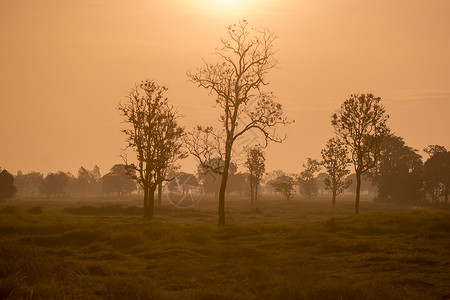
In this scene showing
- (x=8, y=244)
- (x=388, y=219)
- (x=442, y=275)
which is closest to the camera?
(x=442, y=275)

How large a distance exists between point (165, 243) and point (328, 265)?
31.0 ft

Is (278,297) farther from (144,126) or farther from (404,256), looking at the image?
(144,126)

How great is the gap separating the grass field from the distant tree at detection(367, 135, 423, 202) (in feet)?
257

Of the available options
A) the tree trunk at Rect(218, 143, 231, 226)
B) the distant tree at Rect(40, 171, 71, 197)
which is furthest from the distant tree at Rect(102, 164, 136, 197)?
the tree trunk at Rect(218, 143, 231, 226)

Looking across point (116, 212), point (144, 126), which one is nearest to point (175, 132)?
point (144, 126)

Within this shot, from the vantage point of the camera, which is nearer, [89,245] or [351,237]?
[89,245]

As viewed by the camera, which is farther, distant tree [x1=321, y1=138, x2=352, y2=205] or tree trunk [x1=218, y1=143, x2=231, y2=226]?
distant tree [x1=321, y1=138, x2=352, y2=205]

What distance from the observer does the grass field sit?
1194 centimetres

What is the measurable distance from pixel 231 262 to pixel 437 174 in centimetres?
9953

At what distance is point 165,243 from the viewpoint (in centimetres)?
2184

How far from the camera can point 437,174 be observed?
101 meters

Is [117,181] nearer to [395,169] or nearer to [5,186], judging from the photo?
[5,186]

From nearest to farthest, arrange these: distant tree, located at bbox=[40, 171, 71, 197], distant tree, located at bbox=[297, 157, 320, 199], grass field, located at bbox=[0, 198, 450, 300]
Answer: grass field, located at bbox=[0, 198, 450, 300] < distant tree, located at bbox=[297, 157, 320, 199] < distant tree, located at bbox=[40, 171, 71, 197]

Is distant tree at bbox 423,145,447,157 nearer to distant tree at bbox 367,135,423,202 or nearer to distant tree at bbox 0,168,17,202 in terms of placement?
distant tree at bbox 367,135,423,202
